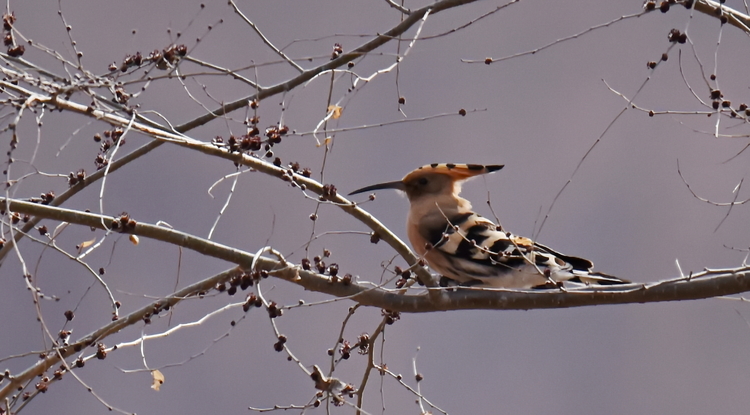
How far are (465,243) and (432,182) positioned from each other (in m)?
0.66

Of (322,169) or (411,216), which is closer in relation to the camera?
(322,169)

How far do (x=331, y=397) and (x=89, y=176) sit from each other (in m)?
1.29

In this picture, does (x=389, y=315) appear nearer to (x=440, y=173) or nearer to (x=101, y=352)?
(x=440, y=173)

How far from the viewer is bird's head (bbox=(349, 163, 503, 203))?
4074 mm

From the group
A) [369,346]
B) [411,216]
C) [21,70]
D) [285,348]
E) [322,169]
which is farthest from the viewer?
[411,216]

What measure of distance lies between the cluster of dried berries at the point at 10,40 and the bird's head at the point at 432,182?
175cm

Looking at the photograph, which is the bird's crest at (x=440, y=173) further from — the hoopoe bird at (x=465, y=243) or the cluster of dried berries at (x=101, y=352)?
the cluster of dried berries at (x=101, y=352)

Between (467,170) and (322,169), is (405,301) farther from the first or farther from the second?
(467,170)

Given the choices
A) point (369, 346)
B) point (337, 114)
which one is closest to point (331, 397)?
point (369, 346)

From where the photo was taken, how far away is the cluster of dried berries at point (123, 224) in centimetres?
254

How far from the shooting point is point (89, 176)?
3.14 metres

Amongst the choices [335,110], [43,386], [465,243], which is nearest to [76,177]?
[43,386]

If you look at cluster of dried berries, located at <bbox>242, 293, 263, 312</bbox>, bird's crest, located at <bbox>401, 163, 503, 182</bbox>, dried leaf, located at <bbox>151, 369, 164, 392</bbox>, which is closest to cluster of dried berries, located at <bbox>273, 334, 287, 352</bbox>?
cluster of dried berries, located at <bbox>242, 293, 263, 312</bbox>

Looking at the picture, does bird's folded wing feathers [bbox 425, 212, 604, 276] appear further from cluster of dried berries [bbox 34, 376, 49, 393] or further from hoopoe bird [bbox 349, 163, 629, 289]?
cluster of dried berries [bbox 34, 376, 49, 393]
